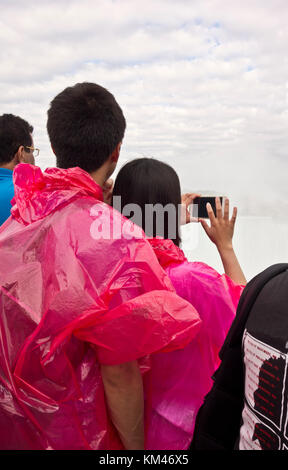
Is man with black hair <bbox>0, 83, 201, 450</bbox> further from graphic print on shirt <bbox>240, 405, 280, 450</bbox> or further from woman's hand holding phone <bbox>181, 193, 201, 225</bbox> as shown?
woman's hand holding phone <bbox>181, 193, 201, 225</bbox>

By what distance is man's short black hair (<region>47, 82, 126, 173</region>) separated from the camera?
1.37 metres

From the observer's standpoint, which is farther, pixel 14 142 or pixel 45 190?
pixel 14 142

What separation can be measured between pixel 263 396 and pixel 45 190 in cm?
78

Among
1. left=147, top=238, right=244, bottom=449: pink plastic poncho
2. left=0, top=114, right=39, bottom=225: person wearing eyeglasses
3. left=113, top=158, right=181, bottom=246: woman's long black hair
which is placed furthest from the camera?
left=0, top=114, right=39, bottom=225: person wearing eyeglasses

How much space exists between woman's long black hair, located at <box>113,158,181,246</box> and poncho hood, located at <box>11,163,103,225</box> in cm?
23

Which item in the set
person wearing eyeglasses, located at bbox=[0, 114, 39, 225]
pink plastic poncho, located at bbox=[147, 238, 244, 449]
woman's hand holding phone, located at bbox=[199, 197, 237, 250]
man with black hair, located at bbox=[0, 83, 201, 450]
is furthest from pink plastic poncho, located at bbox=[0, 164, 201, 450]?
person wearing eyeglasses, located at bbox=[0, 114, 39, 225]

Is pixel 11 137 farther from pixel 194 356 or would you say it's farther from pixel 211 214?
pixel 194 356

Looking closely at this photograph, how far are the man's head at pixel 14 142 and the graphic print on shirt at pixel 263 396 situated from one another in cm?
232

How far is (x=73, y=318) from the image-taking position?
105cm

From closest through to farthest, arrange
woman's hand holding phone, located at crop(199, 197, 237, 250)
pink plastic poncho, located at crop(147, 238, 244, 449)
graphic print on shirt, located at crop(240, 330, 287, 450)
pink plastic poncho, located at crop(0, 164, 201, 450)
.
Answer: graphic print on shirt, located at crop(240, 330, 287, 450) < pink plastic poncho, located at crop(0, 164, 201, 450) < pink plastic poncho, located at crop(147, 238, 244, 449) < woman's hand holding phone, located at crop(199, 197, 237, 250)

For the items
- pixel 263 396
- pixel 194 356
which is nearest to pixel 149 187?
pixel 194 356

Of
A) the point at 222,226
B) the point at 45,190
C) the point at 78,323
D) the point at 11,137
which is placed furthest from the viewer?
the point at 11,137

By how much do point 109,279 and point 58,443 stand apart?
16.6 inches

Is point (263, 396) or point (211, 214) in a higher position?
point (211, 214)
